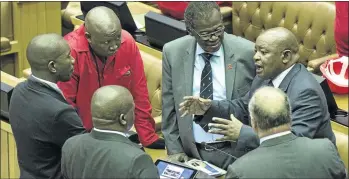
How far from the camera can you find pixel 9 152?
15.8 ft

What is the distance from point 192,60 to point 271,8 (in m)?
2.37

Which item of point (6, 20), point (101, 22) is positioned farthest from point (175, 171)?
point (6, 20)

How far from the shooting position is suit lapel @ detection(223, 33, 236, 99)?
381cm

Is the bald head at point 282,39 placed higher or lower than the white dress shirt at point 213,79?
higher

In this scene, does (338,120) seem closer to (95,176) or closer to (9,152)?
(95,176)

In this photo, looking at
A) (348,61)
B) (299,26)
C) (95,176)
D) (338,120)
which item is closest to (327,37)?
(299,26)

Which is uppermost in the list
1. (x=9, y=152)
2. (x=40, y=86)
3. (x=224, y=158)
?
(x=40, y=86)

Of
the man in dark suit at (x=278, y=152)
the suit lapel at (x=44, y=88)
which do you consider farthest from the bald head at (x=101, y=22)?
the man in dark suit at (x=278, y=152)

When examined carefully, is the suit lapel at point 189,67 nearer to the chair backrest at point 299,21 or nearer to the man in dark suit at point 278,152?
the man in dark suit at point 278,152

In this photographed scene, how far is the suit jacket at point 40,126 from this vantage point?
3639 mm

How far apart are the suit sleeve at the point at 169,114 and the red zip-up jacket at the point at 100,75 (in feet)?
1.51

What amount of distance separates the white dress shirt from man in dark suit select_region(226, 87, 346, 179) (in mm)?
753

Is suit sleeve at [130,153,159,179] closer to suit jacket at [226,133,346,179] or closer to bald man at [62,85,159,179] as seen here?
bald man at [62,85,159,179]

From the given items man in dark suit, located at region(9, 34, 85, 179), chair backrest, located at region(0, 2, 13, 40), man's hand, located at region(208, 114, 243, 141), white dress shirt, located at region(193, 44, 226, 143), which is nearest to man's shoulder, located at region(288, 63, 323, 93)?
man's hand, located at region(208, 114, 243, 141)
